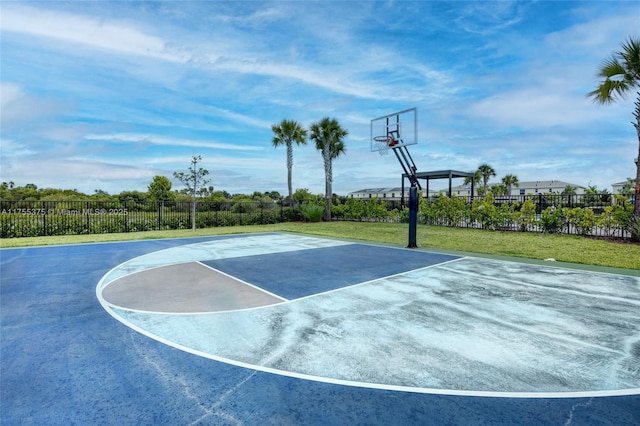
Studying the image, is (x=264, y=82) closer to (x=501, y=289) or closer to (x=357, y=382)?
(x=501, y=289)

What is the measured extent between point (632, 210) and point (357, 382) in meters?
13.2

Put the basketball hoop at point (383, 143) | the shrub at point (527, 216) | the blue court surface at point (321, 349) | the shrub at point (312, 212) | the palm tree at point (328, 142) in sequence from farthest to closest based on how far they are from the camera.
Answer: the palm tree at point (328, 142), the shrub at point (312, 212), the shrub at point (527, 216), the basketball hoop at point (383, 143), the blue court surface at point (321, 349)

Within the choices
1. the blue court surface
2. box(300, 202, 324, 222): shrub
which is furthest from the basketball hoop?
box(300, 202, 324, 222): shrub

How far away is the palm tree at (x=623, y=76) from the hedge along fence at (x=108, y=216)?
1680cm

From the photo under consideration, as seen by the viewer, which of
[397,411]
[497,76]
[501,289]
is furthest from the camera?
[497,76]

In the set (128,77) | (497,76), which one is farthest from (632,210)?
(128,77)

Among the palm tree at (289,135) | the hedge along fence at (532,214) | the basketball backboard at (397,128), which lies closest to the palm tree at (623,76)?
the hedge along fence at (532,214)

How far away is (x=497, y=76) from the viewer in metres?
15.4

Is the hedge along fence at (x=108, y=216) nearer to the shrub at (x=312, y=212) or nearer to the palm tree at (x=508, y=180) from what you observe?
the shrub at (x=312, y=212)

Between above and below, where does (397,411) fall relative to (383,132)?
below

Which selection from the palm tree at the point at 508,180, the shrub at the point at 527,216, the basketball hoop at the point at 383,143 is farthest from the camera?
the palm tree at the point at 508,180

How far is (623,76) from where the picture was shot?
10.2 m

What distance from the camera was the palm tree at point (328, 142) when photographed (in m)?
21.3

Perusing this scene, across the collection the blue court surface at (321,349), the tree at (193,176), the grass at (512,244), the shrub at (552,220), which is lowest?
the blue court surface at (321,349)
